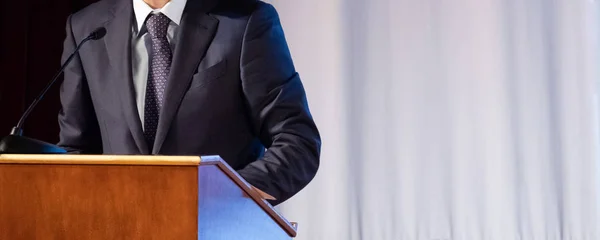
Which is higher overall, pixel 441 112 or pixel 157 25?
pixel 157 25

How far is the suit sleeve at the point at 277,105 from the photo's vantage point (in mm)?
1553

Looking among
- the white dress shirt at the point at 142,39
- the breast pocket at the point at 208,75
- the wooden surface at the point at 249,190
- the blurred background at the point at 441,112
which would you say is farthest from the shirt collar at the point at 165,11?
the blurred background at the point at 441,112

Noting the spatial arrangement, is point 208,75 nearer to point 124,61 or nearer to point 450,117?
point 124,61

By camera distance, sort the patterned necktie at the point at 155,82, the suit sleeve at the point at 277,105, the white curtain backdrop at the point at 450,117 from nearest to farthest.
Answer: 1. the suit sleeve at the point at 277,105
2. the patterned necktie at the point at 155,82
3. the white curtain backdrop at the point at 450,117

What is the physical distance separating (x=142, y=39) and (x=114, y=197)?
2.95 ft

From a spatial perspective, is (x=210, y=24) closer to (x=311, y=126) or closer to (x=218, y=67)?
(x=218, y=67)

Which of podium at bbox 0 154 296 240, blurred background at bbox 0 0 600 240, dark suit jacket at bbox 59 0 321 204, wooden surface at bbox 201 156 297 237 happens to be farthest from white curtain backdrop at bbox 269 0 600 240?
podium at bbox 0 154 296 240

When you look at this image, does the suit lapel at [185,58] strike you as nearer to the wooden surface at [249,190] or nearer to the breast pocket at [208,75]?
the breast pocket at [208,75]

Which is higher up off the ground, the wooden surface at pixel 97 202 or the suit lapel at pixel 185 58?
the suit lapel at pixel 185 58

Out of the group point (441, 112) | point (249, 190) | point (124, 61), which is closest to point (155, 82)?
point (124, 61)

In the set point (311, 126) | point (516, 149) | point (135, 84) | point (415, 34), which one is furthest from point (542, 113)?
point (135, 84)

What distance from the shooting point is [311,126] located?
1.66m

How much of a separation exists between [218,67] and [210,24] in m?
0.12

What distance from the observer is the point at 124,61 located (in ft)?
5.50
